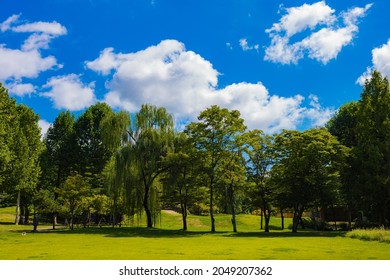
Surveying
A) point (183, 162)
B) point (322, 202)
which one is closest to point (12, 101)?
point (183, 162)

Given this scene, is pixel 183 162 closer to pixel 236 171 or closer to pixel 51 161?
pixel 236 171

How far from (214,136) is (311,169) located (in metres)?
10.2

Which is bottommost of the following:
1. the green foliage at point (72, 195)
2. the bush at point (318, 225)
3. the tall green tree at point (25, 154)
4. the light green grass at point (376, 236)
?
the bush at point (318, 225)

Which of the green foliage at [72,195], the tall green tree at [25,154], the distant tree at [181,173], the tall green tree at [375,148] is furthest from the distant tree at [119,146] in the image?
the tall green tree at [375,148]

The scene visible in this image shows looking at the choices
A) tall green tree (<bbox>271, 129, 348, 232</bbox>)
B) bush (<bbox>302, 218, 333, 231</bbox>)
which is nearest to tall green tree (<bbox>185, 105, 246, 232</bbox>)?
tall green tree (<bbox>271, 129, 348, 232</bbox>)

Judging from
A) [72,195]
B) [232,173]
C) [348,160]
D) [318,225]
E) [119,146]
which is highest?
[119,146]

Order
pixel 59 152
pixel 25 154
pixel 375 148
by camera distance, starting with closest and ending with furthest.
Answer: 1. pixel 375 148
2. pixel 25 154
3. pixel 59 152

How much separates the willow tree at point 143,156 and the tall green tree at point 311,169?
41.3 ft

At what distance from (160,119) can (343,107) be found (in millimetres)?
27443

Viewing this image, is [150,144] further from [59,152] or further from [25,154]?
[59,152]

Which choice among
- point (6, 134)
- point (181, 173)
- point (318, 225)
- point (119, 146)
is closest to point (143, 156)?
point (119, 146)

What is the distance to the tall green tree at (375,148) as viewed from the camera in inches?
1297

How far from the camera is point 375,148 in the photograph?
3300cm

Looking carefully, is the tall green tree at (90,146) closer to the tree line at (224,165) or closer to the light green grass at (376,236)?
the tree line at (224,165)
